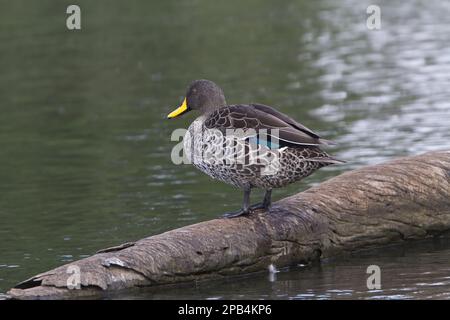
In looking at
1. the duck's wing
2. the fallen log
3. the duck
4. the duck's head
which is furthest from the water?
the duck's head

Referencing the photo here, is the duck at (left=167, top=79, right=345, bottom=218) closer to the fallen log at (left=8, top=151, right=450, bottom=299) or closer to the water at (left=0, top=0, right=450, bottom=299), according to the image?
the fallen log at (left=8, top=151, right=450, bottom=299)

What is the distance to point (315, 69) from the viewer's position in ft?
65.8

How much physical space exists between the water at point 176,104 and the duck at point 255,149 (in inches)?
33.8

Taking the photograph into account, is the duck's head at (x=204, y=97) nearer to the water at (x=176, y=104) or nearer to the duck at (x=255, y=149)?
the duck at (x=255, y=149)

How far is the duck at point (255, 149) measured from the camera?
9.14m

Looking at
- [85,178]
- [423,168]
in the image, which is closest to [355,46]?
[85,178]

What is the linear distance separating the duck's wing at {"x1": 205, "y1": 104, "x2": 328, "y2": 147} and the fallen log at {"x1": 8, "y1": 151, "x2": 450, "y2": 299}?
75cm

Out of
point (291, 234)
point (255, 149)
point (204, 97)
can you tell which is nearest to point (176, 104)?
point (204, 97)

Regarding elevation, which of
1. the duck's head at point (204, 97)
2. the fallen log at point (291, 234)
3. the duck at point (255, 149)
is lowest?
the fallen log at point (291, 234)

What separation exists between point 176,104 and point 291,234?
842 centimetres

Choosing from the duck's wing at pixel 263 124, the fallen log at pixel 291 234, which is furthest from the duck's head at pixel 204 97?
the fallen log at pixel 291 234

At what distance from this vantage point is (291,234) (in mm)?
9484

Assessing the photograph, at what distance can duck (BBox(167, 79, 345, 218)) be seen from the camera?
914 cm

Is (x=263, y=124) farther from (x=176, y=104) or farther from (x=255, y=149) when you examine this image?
(x=176, y=104)
